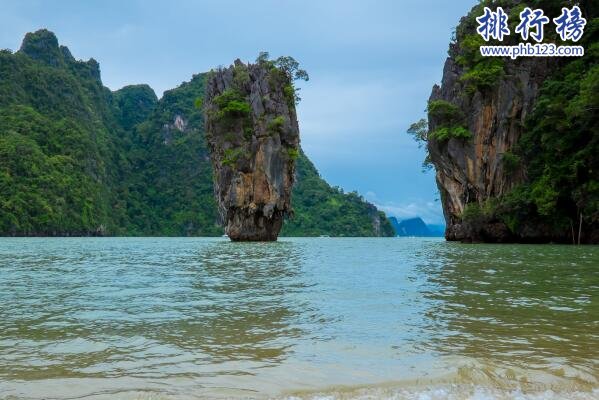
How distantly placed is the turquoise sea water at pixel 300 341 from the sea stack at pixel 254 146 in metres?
31.8

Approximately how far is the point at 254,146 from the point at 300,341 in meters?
37.1

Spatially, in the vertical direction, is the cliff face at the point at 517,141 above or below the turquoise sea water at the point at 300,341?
above

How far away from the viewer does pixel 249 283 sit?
9781 millimetres

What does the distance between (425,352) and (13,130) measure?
89.3 meters

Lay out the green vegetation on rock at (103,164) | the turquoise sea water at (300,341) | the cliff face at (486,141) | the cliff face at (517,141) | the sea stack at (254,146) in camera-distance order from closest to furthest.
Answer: the turquoise sea water at (300,341) < the cliff face at (517,141) < the cliff face at (486,141) < the sea stack at (254,146) < the green vegetation on rock at (103,164)

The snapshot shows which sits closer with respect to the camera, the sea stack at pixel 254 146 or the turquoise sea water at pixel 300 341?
the turquoise sea water at pixel 300 341

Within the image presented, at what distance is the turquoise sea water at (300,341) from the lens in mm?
3471

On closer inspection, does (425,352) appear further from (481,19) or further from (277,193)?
(277,193)

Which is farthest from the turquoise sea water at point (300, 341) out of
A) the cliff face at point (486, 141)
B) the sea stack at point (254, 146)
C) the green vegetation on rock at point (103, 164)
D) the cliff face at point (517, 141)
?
the green vegetation on rock at point (103, 164)

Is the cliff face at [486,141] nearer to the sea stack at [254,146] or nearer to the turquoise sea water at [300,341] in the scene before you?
the sea stack at [254,146]

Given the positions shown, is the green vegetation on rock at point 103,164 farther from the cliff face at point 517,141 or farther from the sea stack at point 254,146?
the cliff face at point 517,141

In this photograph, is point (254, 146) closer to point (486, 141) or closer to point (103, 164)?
point (486, 141)

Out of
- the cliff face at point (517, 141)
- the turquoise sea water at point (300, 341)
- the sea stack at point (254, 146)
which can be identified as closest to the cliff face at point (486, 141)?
the cliff face at point (517, 141)

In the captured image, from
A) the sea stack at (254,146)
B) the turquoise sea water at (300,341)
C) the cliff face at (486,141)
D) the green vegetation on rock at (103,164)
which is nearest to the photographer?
the turquoise sea water at (300,341)
